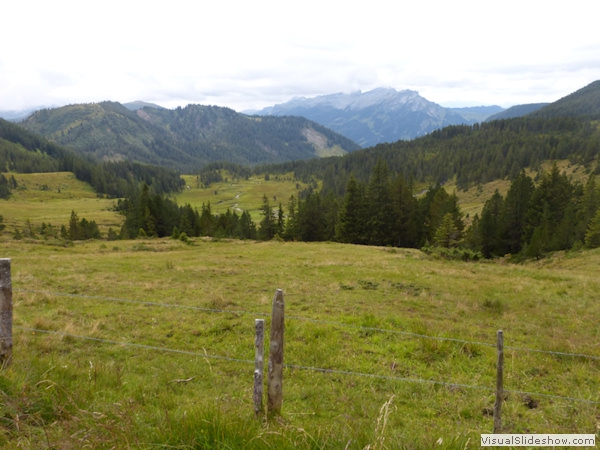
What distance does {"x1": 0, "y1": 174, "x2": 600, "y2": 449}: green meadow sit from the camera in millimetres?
4688

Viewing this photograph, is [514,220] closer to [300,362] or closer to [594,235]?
[594,235]

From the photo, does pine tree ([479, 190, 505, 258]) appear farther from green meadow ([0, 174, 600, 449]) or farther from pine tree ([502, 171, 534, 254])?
green meadow ([0, 174, 600, 449])

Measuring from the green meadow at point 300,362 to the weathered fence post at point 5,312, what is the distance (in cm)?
23

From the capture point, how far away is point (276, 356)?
16.1 feet

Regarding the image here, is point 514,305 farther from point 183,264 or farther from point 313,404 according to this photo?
point 183,264

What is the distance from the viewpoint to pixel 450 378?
883 cm

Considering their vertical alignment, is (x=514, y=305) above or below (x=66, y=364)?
below

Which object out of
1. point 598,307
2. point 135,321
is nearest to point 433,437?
point 135,321

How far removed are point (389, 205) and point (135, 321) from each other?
198 ft

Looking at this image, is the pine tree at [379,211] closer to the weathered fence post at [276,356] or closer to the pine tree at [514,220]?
the pine tree at [514,220]

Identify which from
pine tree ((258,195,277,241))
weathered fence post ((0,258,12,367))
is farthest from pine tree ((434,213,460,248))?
weathered fence post ((0,258,12,367))

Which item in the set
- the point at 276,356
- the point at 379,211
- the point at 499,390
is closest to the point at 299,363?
the point at 276,356

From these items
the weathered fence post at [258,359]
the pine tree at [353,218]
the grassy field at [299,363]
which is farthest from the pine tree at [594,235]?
the weathered fence post at [258,359]

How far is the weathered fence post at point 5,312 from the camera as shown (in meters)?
5.87
